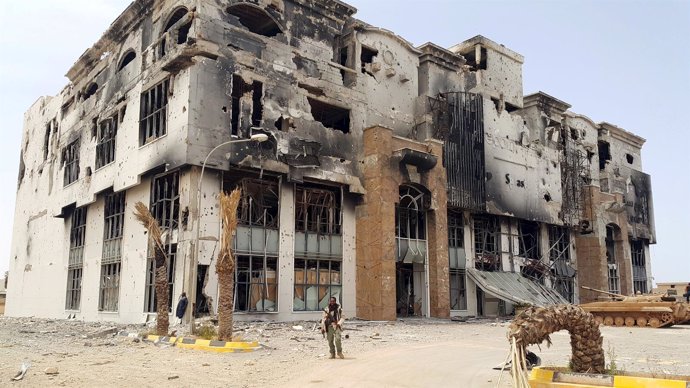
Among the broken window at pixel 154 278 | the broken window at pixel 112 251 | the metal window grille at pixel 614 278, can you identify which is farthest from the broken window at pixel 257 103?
the metal window grille at pixel 614 278

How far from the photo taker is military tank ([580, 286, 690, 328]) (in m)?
26.6

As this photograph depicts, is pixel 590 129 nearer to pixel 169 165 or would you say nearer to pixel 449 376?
pixel 169 165

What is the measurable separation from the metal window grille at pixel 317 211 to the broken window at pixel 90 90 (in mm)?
18142

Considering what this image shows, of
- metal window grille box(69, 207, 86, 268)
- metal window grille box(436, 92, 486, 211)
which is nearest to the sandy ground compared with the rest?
metal window grille box(69, 207, 86, 268)

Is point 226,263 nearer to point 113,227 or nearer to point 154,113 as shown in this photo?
point 154,113

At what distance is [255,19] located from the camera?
1211 inches

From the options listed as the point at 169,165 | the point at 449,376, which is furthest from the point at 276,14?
the point at 449,376

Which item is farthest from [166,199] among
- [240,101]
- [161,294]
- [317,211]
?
[161,294]

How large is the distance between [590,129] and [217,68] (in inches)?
1363

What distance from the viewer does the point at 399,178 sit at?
103 feet

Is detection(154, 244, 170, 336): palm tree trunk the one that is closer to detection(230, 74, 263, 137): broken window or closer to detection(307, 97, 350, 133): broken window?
detection(230, 74, 263, 137): broken window

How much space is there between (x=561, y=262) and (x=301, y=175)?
79.2 ft

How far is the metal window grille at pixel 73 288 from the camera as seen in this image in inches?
1377

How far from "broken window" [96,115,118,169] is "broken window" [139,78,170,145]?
3.82 meters
